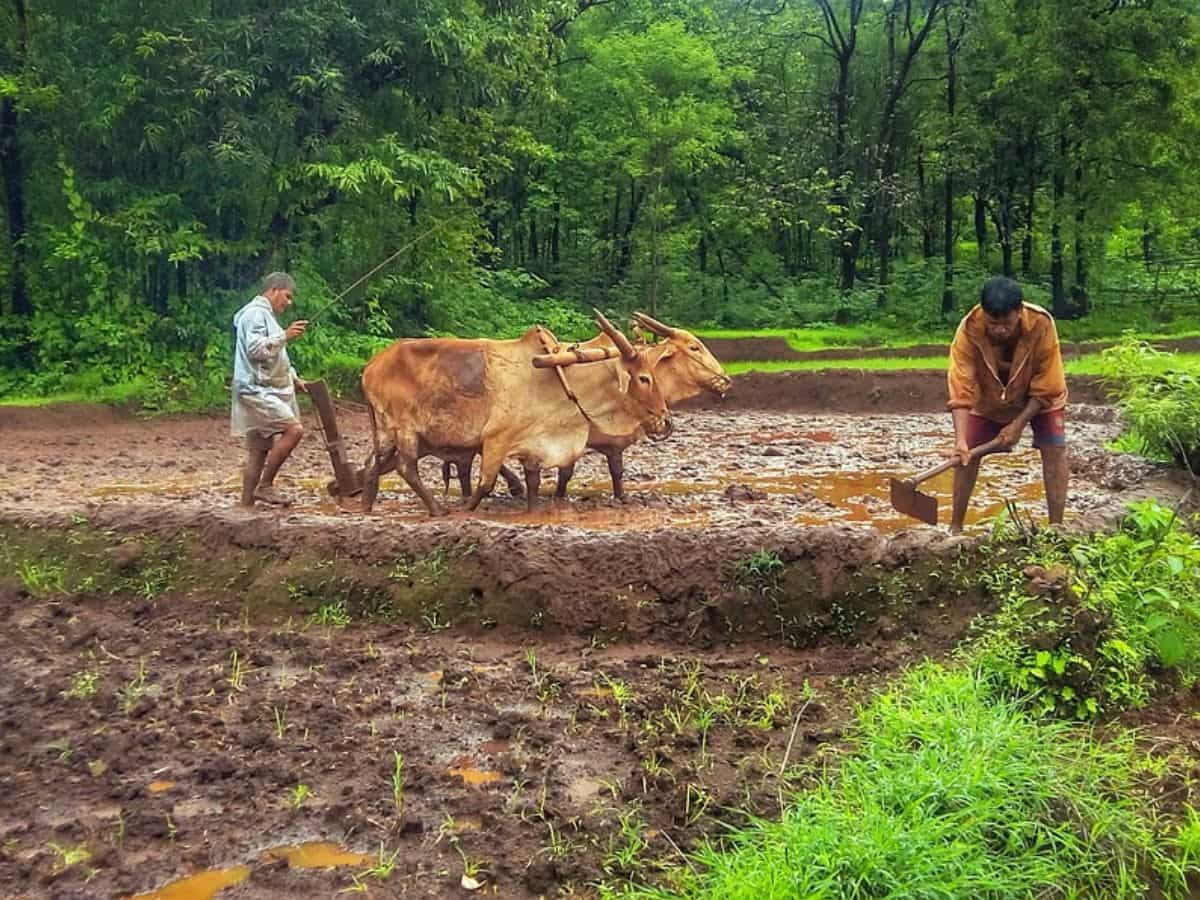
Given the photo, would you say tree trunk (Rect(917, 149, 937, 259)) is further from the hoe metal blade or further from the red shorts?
the hoe metal blade

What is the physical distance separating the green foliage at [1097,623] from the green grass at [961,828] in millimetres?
339

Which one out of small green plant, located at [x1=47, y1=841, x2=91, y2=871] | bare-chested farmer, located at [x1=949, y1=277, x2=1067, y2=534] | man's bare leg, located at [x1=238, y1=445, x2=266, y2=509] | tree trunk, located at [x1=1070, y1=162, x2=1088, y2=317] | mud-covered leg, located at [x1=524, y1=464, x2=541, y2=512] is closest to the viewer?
small green plant, located at [x1=47, y1=841, x2=91, y2=871]

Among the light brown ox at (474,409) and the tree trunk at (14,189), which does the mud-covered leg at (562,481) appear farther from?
the tree trunk at (14,189)

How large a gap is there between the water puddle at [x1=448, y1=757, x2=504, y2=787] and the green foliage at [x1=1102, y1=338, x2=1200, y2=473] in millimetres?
6599

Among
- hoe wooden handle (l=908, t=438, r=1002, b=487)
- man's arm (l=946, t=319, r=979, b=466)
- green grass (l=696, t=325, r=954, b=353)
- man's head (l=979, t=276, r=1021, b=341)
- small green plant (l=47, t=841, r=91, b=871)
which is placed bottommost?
small green plant (l=47, t=841, r=91, b=871)

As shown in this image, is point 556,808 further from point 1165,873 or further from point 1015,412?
point 1015,412

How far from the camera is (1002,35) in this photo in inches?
1099

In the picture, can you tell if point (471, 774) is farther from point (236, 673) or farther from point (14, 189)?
point (14, 189)

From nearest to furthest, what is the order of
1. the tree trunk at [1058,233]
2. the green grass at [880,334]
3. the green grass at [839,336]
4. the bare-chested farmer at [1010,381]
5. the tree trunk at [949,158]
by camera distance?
the bare-chested farmer at [1010,381]
the green grass at [839,336]
the green grass at [880,334]
the tree trunk at [1058,233]
the tree trunk at [949,158]

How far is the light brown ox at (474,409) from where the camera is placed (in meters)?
9.05

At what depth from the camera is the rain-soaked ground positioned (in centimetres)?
896

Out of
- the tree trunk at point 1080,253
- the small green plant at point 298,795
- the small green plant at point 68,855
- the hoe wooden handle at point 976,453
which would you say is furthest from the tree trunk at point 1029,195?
the small green plant at point 68,855

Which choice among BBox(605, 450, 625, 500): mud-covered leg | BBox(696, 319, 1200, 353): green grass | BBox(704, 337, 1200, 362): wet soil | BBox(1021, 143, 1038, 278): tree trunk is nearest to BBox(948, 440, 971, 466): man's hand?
BBox(605, 450, 625, 500): mud-covered leg

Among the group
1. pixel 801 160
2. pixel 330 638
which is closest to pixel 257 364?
pixel 330 638
